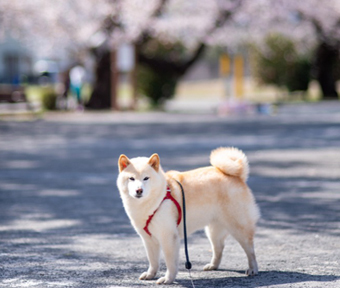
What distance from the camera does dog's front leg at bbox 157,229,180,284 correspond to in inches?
193

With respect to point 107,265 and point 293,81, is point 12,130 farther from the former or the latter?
point 293,81

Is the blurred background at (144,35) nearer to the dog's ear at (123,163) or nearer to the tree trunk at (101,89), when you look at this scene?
the tree trunk at (101,89)

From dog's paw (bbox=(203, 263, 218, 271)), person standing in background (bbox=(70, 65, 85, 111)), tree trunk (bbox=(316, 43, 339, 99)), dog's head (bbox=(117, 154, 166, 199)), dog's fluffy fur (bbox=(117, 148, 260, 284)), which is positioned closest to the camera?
dog's head (bbox=(117, 154, 166, 199))

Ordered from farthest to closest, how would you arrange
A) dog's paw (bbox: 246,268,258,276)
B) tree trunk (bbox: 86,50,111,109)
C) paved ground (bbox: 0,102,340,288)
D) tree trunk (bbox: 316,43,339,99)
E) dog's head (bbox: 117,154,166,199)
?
tree trunk (bbox: 316,43,339,99)
tree trunk (bbox: 86,50,111,109)
paved ground (bbox: 0,102,340,288)
dog's paw (bbox: 246,268,258,276)
dog's head (bbox: 117,154,166,199)

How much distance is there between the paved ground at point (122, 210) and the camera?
5.31m

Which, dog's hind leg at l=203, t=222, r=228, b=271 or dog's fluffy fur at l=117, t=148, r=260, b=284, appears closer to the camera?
dog's fluffy fur at l=117, t=148, r=260, b=284

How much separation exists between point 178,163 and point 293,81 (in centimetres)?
2517

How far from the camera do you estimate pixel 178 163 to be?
12062 mm

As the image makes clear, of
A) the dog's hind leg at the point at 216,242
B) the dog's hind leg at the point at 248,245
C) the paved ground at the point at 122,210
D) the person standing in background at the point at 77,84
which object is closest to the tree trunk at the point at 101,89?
the person standing in background at the point at 77,84

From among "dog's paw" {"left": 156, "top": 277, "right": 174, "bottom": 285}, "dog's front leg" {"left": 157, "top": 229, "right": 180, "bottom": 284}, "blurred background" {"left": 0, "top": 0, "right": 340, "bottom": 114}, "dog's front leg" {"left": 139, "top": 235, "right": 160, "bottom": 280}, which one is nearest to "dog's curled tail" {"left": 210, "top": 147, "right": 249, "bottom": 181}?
"dog's front leg" {"left": 157, "top": 229, "right": 180, "bottom": 284}

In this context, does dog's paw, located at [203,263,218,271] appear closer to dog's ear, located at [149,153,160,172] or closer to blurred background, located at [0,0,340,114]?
dog's ear, located at [149,153,160,172]

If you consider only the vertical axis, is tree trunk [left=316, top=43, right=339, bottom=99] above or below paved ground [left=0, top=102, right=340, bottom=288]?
above

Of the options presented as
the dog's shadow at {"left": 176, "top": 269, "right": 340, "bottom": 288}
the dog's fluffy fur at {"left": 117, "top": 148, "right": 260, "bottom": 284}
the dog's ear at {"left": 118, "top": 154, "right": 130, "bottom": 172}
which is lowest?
the dog's shadow at {"left": 176, "top": 269, "right": 340, "bottom": 288}

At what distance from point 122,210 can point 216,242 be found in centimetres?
291
